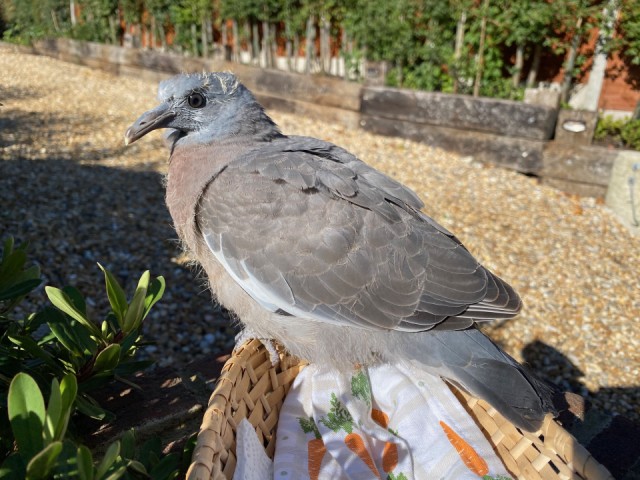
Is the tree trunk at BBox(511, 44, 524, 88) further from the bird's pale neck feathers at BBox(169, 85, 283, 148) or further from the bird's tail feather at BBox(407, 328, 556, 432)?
the bird's tail feather at BBox(407, 328, 556, 432)

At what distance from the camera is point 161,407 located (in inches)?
68.1

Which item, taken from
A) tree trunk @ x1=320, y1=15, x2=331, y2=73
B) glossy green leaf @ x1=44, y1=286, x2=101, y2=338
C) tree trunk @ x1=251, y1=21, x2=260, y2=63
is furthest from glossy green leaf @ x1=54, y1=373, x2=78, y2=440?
tree trunk @ x1=251, y1=21, x2=260, y2=63

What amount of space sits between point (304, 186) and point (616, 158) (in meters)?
4.09

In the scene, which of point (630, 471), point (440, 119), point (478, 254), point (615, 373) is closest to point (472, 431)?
point (630, 471)

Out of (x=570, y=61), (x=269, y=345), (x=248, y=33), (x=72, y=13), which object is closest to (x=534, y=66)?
(x=570, y=61)

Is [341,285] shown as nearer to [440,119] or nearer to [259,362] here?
[259,362]

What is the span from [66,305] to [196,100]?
35.9 inches

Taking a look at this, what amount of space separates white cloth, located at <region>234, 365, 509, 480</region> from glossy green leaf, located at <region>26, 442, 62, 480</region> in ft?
2.66

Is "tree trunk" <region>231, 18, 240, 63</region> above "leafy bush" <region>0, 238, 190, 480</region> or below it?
above

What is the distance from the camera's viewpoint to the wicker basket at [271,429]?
1.25 meters

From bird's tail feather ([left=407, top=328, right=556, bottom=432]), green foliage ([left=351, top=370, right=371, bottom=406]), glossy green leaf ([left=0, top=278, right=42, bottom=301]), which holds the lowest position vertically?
green foliage ([left=351, top=370, right=371, bottom=406])

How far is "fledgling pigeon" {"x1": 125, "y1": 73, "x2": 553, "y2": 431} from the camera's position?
1677mm

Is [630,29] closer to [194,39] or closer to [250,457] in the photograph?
[250,457]

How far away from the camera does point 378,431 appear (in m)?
1.74
